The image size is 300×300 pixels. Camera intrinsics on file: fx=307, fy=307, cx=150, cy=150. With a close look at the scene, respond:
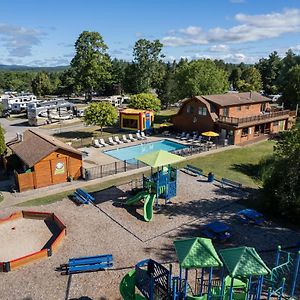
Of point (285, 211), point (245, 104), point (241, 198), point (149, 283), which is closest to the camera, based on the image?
point (149, 283)

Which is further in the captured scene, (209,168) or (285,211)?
(209,168)

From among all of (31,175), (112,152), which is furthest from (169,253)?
(112,152)

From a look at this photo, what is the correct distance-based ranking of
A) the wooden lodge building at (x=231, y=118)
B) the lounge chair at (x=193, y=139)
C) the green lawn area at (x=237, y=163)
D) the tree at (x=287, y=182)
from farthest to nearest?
the lounge chair at (x=193, y=139) → the wooden lodge building at (x=231, y=118) → the green lawn area at (x=237, y=163) → the tree at (x=287, y=182)

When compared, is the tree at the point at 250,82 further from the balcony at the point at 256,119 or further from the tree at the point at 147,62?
the balcony at the point at 256,119

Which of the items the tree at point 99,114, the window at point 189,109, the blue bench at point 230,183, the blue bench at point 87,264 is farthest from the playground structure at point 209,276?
the window at point 189,109

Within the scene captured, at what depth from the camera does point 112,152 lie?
3500 centimetres

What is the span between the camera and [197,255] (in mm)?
10070

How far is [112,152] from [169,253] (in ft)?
68.6

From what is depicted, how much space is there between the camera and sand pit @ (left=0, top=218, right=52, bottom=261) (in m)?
15.8

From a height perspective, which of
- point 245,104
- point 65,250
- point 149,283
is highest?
→ point 245,104

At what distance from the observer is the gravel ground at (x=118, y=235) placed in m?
13.0

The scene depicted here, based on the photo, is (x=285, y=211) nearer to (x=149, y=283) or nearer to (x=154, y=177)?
(x=154, y=177)

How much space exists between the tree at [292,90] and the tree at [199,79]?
1111 centimetres

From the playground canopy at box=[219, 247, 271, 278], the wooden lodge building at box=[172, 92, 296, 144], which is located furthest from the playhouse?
the playground canopy at box=[219, 247, 271, 278]
